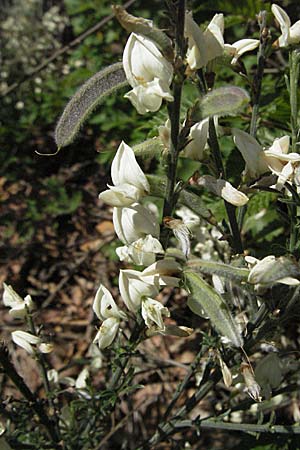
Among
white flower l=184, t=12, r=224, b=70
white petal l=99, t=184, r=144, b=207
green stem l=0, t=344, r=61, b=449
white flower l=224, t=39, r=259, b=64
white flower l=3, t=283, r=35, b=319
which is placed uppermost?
white flower l=184, t=12, r=224, b=70

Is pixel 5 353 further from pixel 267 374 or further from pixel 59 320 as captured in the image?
pixel 59 320

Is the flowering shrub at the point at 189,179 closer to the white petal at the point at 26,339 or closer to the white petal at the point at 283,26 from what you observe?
the white petal at the point at 283,26

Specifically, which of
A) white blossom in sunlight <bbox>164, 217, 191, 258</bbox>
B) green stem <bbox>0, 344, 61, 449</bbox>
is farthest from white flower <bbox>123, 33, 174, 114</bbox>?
green stem <bbox>0, 344, 61, 449</bbox>

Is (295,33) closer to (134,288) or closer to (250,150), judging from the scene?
(250,150)

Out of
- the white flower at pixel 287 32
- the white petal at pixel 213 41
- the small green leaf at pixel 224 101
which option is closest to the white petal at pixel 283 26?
the white flower at pixel 287 32

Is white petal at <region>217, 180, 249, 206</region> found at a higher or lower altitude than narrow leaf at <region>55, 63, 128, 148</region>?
lower

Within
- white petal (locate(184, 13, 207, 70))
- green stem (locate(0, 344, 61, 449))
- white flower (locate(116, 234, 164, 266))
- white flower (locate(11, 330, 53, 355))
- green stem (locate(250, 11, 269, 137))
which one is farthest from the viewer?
white flower (locate(11, 330, 53, 355))

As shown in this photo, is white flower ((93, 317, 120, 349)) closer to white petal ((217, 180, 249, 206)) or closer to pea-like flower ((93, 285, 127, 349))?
pea-like flower ((93, 285, 127, 349))
